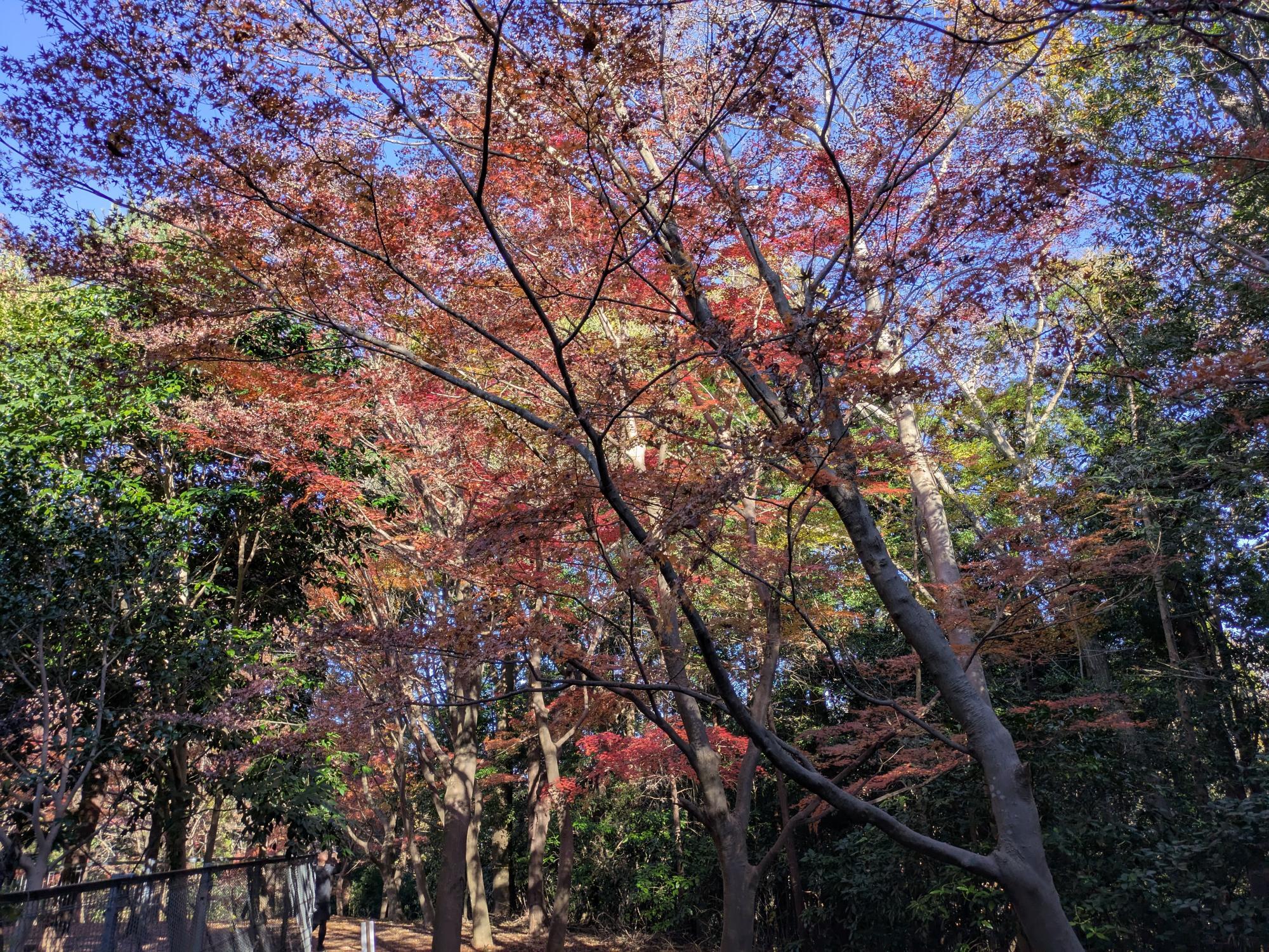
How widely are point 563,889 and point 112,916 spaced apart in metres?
7.20

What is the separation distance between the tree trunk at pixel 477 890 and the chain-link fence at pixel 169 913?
4.35 m

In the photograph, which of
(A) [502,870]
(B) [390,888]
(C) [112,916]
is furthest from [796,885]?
(B) [390,888]

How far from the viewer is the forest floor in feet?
41.8

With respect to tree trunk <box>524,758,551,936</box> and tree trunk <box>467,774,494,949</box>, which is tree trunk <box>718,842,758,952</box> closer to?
tree trunk <box>524,758,551,936</box>

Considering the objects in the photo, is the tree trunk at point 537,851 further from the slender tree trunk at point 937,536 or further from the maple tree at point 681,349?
the slender tree trunk at point 937,536

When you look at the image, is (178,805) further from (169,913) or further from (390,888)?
(390,888)

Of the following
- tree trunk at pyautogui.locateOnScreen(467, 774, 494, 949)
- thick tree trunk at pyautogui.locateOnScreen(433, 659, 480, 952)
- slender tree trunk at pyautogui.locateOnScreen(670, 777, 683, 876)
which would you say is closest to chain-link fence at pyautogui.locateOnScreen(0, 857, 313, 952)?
thick tree trunk at pyautogui.locateOnScreen(433, 659, 480, 952)

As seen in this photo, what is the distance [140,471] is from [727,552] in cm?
720

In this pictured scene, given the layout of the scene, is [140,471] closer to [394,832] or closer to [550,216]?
[550,216]

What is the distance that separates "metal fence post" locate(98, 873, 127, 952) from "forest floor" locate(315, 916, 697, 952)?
31.0ft

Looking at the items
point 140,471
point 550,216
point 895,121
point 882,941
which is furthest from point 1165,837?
point 140,471

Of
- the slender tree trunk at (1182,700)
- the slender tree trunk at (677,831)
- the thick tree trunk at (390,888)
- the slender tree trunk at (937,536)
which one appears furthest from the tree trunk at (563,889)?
the thick tree trunk at (390,888)

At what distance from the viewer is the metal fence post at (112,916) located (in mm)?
4008

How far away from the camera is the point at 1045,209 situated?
4.77 meters
